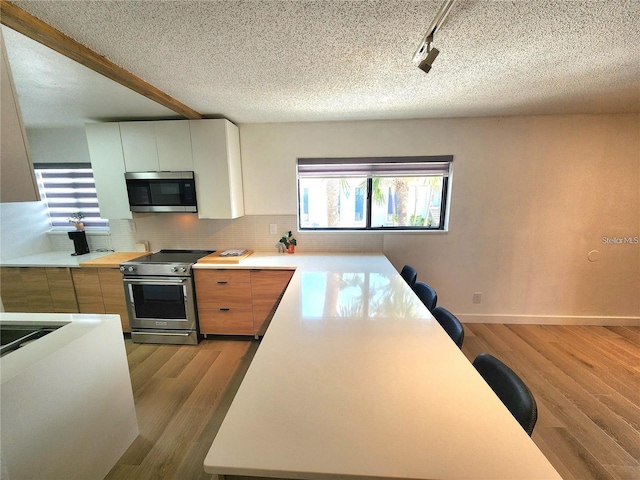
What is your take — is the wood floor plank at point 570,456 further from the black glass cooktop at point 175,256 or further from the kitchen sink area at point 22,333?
the black glass cooktop at point 175,256

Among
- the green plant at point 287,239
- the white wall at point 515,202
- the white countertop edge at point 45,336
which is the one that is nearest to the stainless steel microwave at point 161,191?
the white wall at point 515,202

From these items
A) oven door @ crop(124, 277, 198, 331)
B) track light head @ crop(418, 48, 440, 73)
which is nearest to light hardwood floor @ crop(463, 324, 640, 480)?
track light head @ crop(418, 48, 440, 73)

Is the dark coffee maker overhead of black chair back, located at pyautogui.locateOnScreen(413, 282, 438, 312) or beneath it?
overhead

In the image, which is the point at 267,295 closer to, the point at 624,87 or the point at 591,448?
the point at 591,448

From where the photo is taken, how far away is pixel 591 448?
149cm

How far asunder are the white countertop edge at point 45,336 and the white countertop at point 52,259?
1432mm

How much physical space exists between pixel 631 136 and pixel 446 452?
12.2 feet

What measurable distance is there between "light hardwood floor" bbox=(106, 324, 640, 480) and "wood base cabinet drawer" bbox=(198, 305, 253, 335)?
0.14m

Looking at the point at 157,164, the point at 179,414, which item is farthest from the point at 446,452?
the point at 157,164

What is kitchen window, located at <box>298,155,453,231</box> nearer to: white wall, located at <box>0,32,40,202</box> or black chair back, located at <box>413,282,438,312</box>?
black chair back, located at <box>413,282,438,312</box>

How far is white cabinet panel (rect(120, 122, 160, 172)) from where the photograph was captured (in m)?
2.44

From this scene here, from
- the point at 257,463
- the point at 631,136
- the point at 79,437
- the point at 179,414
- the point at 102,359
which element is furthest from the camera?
the point at 631,136

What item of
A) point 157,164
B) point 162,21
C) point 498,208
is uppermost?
point 162,21

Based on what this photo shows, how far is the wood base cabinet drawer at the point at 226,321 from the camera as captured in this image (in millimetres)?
2562
